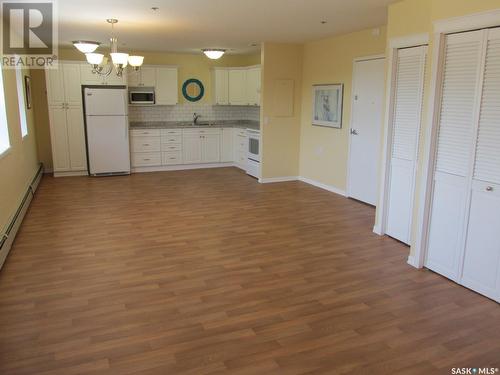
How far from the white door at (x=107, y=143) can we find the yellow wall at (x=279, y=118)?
287cm

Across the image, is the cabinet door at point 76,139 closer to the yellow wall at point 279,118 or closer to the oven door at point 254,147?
the oven door at point 254,147

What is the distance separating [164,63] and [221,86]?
133cm

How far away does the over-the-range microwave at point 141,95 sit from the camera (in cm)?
862

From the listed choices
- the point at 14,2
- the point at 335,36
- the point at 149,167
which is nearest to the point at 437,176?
the point at 335,36

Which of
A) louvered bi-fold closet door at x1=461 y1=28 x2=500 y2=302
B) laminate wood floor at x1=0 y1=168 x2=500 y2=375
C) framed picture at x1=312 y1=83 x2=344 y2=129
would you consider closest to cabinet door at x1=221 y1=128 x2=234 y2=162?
framed picture at x1=312 y1=83 x2=344 y2=129

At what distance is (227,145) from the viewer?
30.6ft

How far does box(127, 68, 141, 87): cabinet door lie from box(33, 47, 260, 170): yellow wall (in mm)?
439

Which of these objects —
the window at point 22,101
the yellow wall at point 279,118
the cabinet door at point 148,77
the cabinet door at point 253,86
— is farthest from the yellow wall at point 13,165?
the cabinet door at point 253,86

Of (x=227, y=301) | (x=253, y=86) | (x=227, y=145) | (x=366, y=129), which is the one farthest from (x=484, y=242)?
(x=227, y=145)

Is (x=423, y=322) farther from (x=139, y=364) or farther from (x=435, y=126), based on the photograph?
(x=139, y=364)

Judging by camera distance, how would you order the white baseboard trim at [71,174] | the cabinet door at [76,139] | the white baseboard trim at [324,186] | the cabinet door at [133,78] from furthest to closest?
the cabinet door at [133,78]
the white baseboard trim at [71,174]
the cabinet door at [76,139]
the white baseboard trim at [324,186]

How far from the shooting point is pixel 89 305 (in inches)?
126

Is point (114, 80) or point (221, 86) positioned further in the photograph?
point (221, 86)

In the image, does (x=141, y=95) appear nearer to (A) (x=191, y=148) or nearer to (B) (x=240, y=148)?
(A) (x=191, y=148)
